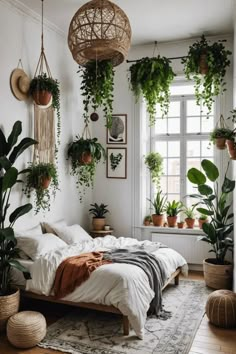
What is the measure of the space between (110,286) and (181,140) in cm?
306

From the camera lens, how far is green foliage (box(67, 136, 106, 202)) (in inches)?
207

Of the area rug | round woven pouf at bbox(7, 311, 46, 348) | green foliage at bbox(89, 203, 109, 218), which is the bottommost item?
the area rug

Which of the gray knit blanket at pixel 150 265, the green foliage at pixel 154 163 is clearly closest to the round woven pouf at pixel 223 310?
the gray knit blanket at pixel 150 265

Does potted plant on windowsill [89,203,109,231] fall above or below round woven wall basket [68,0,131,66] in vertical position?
below

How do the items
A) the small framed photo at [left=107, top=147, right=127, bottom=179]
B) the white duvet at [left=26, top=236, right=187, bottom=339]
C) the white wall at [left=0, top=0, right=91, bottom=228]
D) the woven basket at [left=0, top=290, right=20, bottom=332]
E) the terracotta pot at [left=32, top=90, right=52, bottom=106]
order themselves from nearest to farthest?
the white duvet at [left=26, top=236, right=187, bottom=339] → the woven basket at [left=0, top=290, right=20, bottom=332] → the white wall at [left=0, top=0, right=91, bottom=228] → the terracotta pot at [left=32, top=90, right=52, bottom=106] → the small framed photo at [left=107, top=147, right=127, bottom=179]

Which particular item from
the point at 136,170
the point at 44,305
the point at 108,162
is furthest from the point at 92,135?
the point at 44,305

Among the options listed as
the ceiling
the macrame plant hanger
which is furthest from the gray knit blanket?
the ceiling

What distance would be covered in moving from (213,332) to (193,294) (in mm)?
991

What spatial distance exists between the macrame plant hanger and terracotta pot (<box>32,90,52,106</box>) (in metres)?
0.16

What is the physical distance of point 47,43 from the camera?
4.89 meters

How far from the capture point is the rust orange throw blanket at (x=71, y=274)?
3.56 meters

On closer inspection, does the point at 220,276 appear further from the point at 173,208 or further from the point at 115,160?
the point at 115,160

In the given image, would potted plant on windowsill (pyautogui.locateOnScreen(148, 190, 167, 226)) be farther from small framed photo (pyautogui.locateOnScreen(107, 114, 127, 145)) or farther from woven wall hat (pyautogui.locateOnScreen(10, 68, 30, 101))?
woven wall hat (pyautogui.locateOnScreen(10, 68, 30, 101))

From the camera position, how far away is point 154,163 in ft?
18.5
